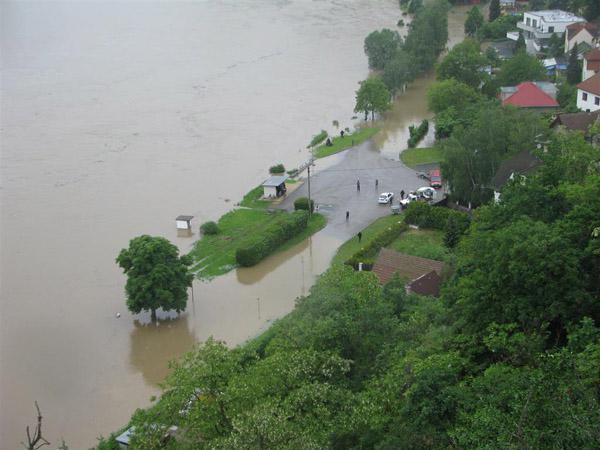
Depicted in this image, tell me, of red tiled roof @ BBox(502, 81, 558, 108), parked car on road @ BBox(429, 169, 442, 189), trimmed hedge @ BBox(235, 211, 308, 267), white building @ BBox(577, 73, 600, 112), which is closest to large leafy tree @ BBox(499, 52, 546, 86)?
red tiled roof @ BBox(502, 81, 558, 108)

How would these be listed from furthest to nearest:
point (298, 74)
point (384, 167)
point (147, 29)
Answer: point (147, 29) < point (298, 74) < point (384, 167)

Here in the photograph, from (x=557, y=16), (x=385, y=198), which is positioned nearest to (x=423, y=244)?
(x=385, y=198)

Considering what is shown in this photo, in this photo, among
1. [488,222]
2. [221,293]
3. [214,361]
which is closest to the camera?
[214,361]

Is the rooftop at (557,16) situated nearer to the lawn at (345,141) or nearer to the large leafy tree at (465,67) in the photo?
the large leafy tree at (465,67)

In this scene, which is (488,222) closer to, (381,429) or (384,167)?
(381,429)

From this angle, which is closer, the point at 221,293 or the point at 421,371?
the point at 421,371

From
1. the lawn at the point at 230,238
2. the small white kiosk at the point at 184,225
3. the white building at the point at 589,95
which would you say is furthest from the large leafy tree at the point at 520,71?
the small white kiosk at the point at 184,225

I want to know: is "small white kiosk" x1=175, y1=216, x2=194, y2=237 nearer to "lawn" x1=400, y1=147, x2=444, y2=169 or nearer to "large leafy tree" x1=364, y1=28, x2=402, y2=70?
"lawn" x1=400, y1=147, x2=444, y2=169

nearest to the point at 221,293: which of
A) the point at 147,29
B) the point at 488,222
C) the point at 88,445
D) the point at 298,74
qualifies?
the point at 88,445
